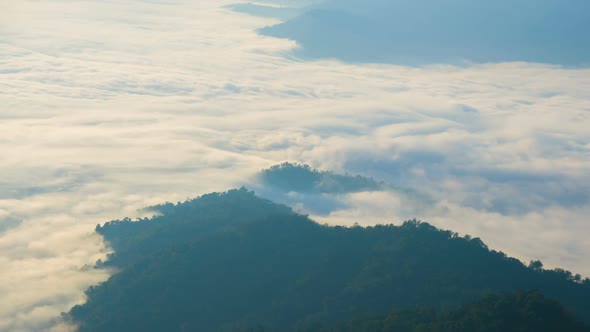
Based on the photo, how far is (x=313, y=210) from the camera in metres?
109

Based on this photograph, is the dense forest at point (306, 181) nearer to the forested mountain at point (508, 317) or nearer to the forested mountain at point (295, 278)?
the forested mountain at point (295, 278)

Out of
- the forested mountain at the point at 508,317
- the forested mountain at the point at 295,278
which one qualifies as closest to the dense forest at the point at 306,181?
the forested mountain at the point at 295,278

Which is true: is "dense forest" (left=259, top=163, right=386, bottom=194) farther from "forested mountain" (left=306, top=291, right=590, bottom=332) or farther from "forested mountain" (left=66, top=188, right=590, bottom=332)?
"forested mountain" (left=306, top=291, right=590, bottom=332)

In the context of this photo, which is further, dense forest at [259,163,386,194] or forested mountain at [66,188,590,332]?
dense forest at [259,163,386,194]

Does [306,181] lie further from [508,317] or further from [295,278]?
[508,317]

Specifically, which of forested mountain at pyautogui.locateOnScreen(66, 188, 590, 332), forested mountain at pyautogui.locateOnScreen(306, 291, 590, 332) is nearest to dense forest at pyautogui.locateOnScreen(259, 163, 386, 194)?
forested mountain at pyautogui.locateOnScreen(66, 188, 590, 332)

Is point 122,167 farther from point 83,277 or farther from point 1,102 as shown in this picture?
point 1,102

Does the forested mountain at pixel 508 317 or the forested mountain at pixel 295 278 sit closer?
the forested mountain at pixel 508 317

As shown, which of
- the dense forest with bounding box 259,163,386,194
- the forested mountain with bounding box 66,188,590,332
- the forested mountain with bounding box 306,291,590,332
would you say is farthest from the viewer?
the dense forest with bounding box 259,163,386,194

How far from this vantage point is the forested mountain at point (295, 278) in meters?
60.7

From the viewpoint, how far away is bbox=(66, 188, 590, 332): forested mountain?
199 feet

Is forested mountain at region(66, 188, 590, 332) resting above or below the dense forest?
below

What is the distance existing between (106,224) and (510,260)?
46.4m

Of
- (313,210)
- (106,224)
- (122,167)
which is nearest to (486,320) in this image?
(106,224)
